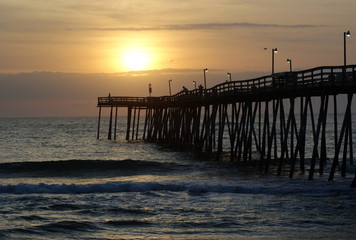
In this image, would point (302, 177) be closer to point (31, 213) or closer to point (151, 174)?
point (151, 174)

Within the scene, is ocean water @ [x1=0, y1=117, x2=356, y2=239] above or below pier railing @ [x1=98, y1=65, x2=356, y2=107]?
below

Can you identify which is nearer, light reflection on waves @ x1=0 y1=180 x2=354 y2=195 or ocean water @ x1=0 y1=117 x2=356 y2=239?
ocean water @ x1=0 y1=117 x2=356 y2=239

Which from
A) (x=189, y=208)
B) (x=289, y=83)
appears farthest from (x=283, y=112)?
(x=189, y=208)

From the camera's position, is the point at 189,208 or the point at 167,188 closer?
the point at 189,208

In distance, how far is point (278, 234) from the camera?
18.1 metres

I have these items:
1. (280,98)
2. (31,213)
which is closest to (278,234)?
(31,213)

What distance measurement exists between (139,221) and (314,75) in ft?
37.4

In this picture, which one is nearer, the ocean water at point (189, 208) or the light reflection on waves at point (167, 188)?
the ocean water at point (189, 208)

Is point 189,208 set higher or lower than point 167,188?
lower

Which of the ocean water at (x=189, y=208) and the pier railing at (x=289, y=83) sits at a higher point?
the pier railing at (x=289, y=83)

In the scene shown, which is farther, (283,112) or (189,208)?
(283,112)

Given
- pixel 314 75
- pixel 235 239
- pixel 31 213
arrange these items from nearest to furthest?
pixel 235 239, pixel 31 213, pixel 314 75

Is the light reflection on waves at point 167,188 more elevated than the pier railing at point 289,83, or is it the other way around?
the pier railing at point 289,83

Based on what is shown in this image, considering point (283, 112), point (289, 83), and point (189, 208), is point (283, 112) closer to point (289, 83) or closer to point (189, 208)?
point (289, 83)
